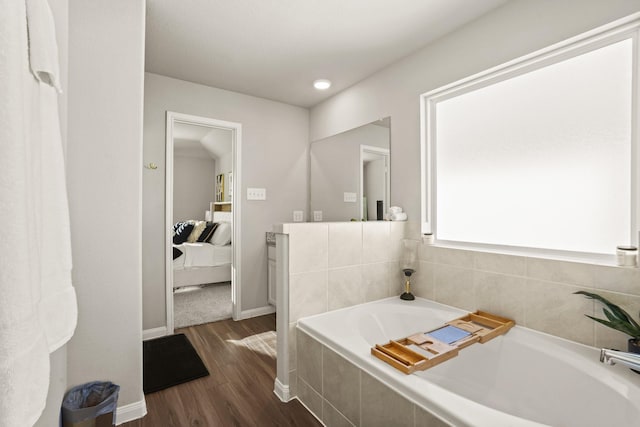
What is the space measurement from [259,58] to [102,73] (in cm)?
130

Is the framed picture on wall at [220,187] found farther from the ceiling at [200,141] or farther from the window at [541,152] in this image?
the window at [541,152]

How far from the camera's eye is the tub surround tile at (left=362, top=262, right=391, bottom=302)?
7.19 feet

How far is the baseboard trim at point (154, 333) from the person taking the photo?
110 inches

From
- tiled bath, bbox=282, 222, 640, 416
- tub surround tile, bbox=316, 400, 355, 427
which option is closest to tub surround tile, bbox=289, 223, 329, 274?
tiled bath, bbox=282, 222, 640, 416

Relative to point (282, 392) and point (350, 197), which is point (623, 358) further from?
point (350, 197)

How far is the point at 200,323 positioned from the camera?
3.16 meters

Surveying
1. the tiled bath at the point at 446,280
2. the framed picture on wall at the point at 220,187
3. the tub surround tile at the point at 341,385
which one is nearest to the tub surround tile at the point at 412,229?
the tiled bath at the point at 446,280

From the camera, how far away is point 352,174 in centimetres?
311

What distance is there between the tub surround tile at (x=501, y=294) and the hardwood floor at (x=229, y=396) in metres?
1.23

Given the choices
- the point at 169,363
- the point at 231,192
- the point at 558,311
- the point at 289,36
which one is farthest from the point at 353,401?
the point at 231,192

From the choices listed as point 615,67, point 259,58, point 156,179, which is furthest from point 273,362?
point 615,67

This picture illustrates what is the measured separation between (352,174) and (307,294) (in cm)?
153

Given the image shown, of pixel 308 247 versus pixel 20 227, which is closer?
pixel 20 227

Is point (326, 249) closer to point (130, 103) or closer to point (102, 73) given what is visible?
point (130, 103)
